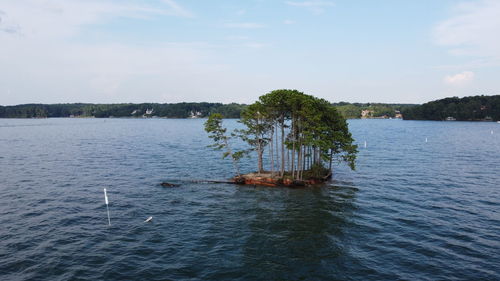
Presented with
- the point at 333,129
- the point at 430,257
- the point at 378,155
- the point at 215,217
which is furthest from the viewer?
the point at 378,155

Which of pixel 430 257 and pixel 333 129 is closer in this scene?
pixel 430 257

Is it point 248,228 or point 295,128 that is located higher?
point 295,128

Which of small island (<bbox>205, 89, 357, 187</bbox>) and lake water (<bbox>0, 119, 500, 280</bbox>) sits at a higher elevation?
small island (<bbox>205, 89, 357, 187</bbox>)

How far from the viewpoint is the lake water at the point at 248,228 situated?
2728 cm

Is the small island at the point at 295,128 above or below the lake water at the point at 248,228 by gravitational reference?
above

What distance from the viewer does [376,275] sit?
86.6ft

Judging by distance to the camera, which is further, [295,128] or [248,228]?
[295,128]

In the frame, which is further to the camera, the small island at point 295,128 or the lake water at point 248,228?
the small island at point 295,128

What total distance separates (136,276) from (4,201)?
3429 cm

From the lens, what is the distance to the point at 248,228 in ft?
120

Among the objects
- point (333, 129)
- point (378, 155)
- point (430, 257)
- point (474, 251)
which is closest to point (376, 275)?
point (430, 257)

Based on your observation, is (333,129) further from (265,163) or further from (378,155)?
(378,155)

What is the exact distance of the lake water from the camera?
27.3 metres

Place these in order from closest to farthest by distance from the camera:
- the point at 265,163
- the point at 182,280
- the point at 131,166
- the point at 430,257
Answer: the point at 182,280 → the point at 430,257 → the point at 131,166 → the point at 265,163
